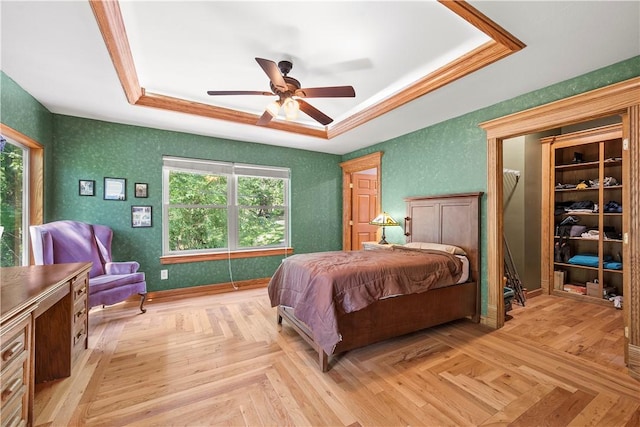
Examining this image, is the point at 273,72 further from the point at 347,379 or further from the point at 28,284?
the point at 347,379

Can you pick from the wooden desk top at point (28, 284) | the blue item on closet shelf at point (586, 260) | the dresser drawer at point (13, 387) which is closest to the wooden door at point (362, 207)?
the blue item on closet shelf at point (586, 260)

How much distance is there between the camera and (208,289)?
4.11 meters

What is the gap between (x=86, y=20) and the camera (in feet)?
5.62

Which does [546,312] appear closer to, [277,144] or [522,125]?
[522,125]

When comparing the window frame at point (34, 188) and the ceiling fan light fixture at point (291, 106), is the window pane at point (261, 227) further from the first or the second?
the ceiling fan light fixture at point (291, 106)

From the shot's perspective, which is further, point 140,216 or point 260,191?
point 260,191

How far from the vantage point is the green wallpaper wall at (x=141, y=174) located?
133 inches

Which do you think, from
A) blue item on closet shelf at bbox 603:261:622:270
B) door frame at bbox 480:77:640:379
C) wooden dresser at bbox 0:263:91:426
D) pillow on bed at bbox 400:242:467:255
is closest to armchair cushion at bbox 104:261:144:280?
wooden dresser at bbox 0:263:91:426

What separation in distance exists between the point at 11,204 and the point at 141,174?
1296 millimetres

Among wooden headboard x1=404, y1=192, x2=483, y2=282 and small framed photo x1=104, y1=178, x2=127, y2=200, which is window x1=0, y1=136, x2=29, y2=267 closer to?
small framed photo x1=104, y1=178, x2=127, y2=200

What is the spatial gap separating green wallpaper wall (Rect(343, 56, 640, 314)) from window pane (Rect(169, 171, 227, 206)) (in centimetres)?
265

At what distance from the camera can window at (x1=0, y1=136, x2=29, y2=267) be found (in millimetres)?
2562

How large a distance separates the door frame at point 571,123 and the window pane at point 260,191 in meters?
3.16

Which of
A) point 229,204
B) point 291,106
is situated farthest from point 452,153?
point 229,204
